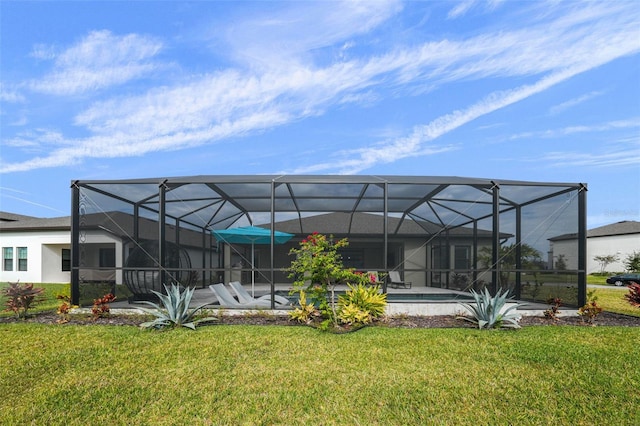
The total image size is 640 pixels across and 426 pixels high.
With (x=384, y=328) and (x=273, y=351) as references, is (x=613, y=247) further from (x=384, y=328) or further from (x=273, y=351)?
(x=273, y=351)

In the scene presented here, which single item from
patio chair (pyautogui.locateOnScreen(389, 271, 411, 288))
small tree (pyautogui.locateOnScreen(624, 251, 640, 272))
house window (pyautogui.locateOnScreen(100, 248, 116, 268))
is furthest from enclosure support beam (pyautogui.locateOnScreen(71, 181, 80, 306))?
small tree (pyautogui.locateOnScreen(624, 251, 640, 272))

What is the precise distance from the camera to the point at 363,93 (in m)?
11.1

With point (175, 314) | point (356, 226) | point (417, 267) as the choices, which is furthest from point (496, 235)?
point (356, 226)

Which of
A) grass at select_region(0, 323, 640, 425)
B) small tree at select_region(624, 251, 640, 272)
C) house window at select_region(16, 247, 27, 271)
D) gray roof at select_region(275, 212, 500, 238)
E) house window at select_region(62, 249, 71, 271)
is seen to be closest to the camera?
grass at select_region(0, 323, 640, 425)

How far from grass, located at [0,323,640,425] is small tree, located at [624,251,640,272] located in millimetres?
33274

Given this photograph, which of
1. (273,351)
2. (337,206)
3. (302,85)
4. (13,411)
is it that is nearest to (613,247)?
(337,206)

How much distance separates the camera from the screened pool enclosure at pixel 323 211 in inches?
370

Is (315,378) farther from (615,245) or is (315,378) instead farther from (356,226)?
(615,245)

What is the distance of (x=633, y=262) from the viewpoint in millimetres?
33375

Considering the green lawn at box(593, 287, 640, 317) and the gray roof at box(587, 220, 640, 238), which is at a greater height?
the gray roof at box(587, 220, 640, 238)

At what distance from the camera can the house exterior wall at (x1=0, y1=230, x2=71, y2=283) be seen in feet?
71.8

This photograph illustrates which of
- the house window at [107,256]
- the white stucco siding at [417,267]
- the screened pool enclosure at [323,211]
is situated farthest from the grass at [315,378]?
the house window at [107,256]

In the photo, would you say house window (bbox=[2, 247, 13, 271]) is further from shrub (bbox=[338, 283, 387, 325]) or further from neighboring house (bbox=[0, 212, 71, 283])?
shrub (bbox=[338, 283, 387, 325])

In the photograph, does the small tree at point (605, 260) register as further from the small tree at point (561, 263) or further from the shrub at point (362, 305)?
the shrub at point (362, 305)
